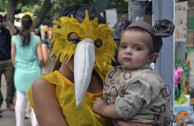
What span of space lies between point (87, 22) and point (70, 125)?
50 centimetres

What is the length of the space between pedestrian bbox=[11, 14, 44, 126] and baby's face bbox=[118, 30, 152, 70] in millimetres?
4023

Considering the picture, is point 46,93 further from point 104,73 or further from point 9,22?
point 9,22

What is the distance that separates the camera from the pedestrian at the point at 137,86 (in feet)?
6.42

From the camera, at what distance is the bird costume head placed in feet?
6.54

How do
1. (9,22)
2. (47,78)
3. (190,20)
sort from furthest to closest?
(9,22)
(190,20)
(47,78)

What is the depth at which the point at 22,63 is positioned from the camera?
20.0 feet

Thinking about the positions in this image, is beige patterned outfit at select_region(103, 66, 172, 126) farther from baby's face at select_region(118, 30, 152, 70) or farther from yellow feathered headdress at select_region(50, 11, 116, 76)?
yellow feathered headdress at select_region(50, 11, 116, 76)

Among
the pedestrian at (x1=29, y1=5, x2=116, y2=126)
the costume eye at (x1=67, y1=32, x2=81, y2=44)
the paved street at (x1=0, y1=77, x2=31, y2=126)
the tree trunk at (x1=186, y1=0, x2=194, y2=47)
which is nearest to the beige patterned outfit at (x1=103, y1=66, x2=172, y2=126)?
the pedestrian at (x1=29, y1=5, x2=116, y2=126)

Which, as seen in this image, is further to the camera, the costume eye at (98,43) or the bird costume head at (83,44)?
the costume eye at (98,43)

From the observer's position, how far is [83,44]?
6.69 ft

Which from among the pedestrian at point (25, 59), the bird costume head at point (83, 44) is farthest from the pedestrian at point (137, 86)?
the pedestrian at point (25, 59)

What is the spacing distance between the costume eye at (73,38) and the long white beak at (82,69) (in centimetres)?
9

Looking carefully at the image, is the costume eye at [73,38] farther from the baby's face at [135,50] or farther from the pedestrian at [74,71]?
the baby's face at [135,50]

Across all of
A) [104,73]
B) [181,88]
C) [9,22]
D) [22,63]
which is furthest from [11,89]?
[104,73]
